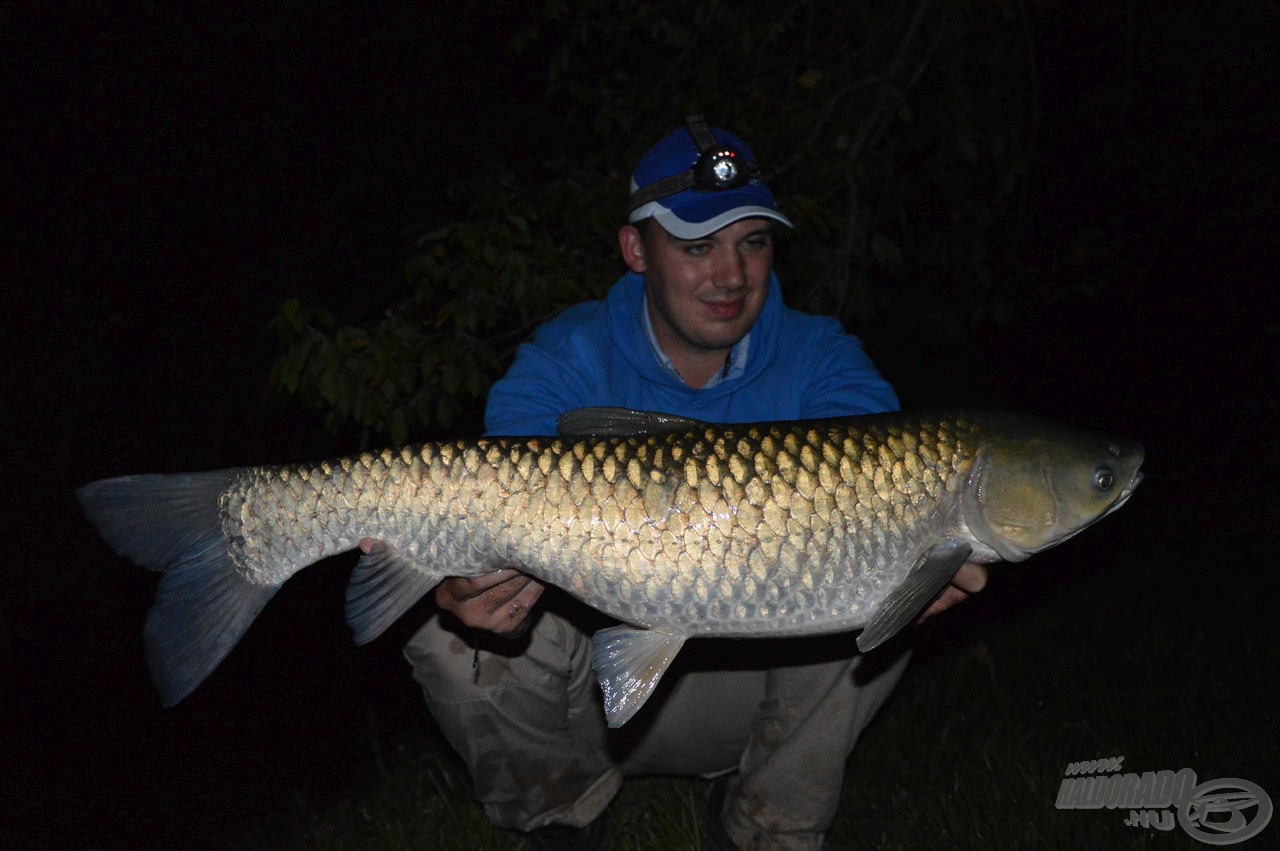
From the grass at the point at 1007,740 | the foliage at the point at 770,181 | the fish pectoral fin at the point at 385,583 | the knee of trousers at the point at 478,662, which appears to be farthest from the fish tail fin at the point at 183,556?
the foliage at the point at 770,181

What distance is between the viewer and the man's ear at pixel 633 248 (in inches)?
104

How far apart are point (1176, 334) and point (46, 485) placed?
18.2 ft

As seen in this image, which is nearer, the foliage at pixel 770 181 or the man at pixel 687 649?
the man at pixel 687 649

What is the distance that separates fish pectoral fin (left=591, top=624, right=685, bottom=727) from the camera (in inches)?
74.3

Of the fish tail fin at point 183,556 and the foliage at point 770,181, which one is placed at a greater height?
the foliage at point 770,181

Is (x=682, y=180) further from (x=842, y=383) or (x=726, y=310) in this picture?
(x=842, y=383)

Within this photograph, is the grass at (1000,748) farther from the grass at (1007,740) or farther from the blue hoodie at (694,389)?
the blue hoodie at (694,389)

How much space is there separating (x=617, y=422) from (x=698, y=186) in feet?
2.59

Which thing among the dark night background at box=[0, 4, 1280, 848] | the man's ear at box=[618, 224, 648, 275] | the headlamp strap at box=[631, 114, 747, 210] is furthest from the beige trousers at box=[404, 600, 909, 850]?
the dark night background at box=[0, 4, 1280, 848]

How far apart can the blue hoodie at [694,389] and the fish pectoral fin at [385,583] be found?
0.55 meters

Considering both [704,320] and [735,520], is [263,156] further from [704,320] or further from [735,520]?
[735,520]

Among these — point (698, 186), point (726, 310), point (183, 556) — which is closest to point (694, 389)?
point (726, 310)

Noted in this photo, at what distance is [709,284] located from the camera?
8.01 ft

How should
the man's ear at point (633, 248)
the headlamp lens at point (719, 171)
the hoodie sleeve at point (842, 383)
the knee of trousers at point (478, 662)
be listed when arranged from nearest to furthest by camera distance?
1. the knee of trousers at point (478, 662)
2. the hoodie sleeve at point (842, 383)
3. the headlamp lens at point (719, 171)
4. the man's ear at point (633, 248)
